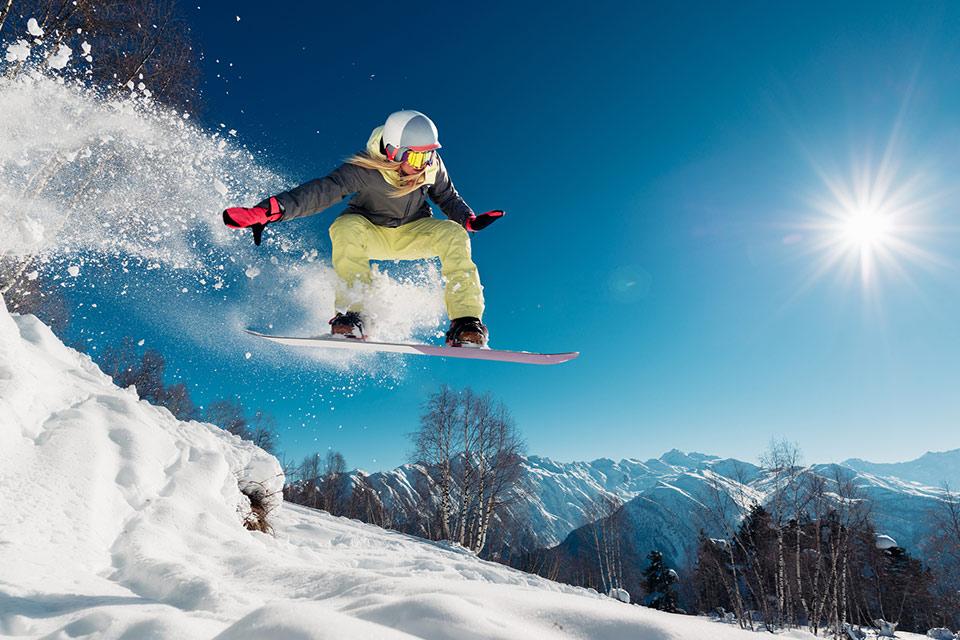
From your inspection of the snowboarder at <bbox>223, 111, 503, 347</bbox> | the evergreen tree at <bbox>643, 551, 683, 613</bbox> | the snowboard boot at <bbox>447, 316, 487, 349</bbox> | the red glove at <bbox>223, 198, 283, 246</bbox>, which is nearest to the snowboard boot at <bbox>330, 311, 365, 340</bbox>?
the snowboarder at <bbox>223, 111, 503, 347</bbox>

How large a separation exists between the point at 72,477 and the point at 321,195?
2229 mm

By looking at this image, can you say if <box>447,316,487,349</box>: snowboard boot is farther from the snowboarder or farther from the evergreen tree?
the evergreen tree

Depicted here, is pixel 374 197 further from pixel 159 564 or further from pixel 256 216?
pixel 159 564

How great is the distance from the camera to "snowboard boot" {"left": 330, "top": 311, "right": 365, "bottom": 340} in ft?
11.1

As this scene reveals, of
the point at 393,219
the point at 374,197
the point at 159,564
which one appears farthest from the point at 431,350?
the point at 159,564

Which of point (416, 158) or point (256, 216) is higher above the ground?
point (416, 158)

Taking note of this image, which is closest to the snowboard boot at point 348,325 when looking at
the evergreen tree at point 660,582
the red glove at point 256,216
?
the red glove at point 256,216

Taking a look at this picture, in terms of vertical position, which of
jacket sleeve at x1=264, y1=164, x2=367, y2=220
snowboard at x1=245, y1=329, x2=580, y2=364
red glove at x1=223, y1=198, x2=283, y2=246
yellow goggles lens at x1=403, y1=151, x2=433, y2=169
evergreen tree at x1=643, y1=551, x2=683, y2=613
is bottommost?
evergreen tree at x1=643, y1=551, x2=683, y2=613

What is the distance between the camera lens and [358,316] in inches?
136

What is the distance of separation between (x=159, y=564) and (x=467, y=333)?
212 centimetres

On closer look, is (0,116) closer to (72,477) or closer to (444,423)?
(72,477)

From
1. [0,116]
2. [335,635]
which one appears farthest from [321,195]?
[0,116]

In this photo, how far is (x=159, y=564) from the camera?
1.64m

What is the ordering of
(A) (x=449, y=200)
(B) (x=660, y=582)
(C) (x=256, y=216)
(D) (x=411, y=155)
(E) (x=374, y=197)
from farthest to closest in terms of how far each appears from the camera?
(B) (x=660, y=582) → (A) (x=449, y=200) → (E) (x=374, y=197) → (D) (x=411, y=155) → (C) (x=256, y=216)
